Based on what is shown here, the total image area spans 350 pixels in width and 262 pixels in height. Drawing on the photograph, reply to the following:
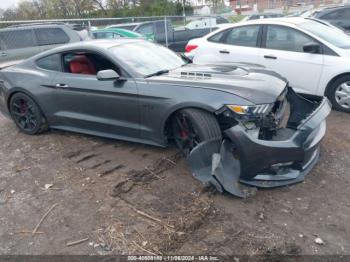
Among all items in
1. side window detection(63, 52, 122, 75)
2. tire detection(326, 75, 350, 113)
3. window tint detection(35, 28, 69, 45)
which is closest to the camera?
side window detection(63, 52, 122, 75)

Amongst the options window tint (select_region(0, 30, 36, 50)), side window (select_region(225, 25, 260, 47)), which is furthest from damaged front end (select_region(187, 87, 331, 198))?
window tint (select_region(0, 30, 36, 50))

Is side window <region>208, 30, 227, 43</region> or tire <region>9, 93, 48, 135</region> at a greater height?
side window <region>208, 30, 227, 43</region>

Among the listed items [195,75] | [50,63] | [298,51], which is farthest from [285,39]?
[50,63]

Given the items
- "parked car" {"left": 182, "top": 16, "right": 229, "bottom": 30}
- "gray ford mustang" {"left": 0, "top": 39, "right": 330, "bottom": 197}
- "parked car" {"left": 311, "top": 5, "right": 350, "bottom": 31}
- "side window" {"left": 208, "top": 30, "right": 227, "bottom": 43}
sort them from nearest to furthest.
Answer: "gray ford mustang" {"left": 0, "top": 39, "right": 330, "bottom": 197}, "side window" {"left": 208, "top": 30, "right": 227, "bottom": 43}, "parked car" {"left": 311, "top": 5, "right": 350, "bottom": 31}, "parked car" {"left": 182, "top": 16, "right": 229, "bottom": 30}

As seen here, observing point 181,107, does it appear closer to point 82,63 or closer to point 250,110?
point 250,110

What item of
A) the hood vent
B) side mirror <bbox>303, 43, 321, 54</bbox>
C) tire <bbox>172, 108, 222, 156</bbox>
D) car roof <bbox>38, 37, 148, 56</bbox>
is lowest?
tire <bbox>172, 108, 222, 156</bbox>

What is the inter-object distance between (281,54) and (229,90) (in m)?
2.83

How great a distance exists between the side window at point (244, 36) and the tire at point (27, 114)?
3780 mm

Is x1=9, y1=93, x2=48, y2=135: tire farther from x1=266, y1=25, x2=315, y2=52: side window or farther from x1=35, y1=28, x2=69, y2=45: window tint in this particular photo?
x1=35, y1=28, x2=69, y2=45: window tint

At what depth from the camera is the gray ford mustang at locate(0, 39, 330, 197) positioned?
3.37 metres

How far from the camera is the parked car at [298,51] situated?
5430 mm

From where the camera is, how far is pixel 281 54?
19.3ft

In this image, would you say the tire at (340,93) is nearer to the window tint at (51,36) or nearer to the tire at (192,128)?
the tire at (192,128)

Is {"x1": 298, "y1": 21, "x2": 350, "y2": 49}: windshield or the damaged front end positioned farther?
{"x1": 298, "y1": 21, "x2": 350, "y2": 49}: windshield
